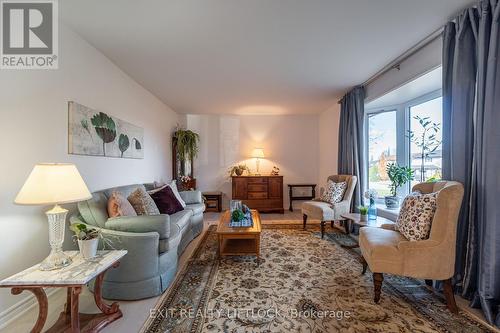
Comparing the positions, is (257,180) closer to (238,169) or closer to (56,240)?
(238,169)

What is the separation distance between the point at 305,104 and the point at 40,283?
4731 mm

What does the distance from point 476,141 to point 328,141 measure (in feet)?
11.5

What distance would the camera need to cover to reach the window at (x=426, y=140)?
10.3 ft

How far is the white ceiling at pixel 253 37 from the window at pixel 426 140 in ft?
3.23

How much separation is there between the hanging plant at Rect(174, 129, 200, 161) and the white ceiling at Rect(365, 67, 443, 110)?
11.9 feet

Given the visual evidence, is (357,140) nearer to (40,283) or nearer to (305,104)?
(305,104)

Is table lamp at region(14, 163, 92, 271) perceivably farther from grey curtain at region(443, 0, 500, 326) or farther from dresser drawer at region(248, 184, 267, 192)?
dresser drawer at region(248, 184, 267, 192)

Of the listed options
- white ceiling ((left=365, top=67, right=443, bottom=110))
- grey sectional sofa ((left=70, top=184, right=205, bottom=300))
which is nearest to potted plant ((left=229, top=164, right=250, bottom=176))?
white ceiling ((left=365, top=67, right=443, bottom=110))

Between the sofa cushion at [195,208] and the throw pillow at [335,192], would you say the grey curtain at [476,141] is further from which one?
the sofa cushion at [195,208]

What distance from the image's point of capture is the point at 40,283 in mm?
1349


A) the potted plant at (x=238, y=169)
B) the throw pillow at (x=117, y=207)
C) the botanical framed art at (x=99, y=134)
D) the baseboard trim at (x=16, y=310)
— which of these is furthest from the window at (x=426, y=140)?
the baseboard trim at (x=16, y=310)

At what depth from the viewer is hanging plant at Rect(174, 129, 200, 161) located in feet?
16.9

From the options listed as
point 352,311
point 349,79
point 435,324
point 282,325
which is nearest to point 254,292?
point 282,325

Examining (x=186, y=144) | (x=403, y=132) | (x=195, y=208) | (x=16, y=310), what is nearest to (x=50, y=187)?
(x=16, y=310)
